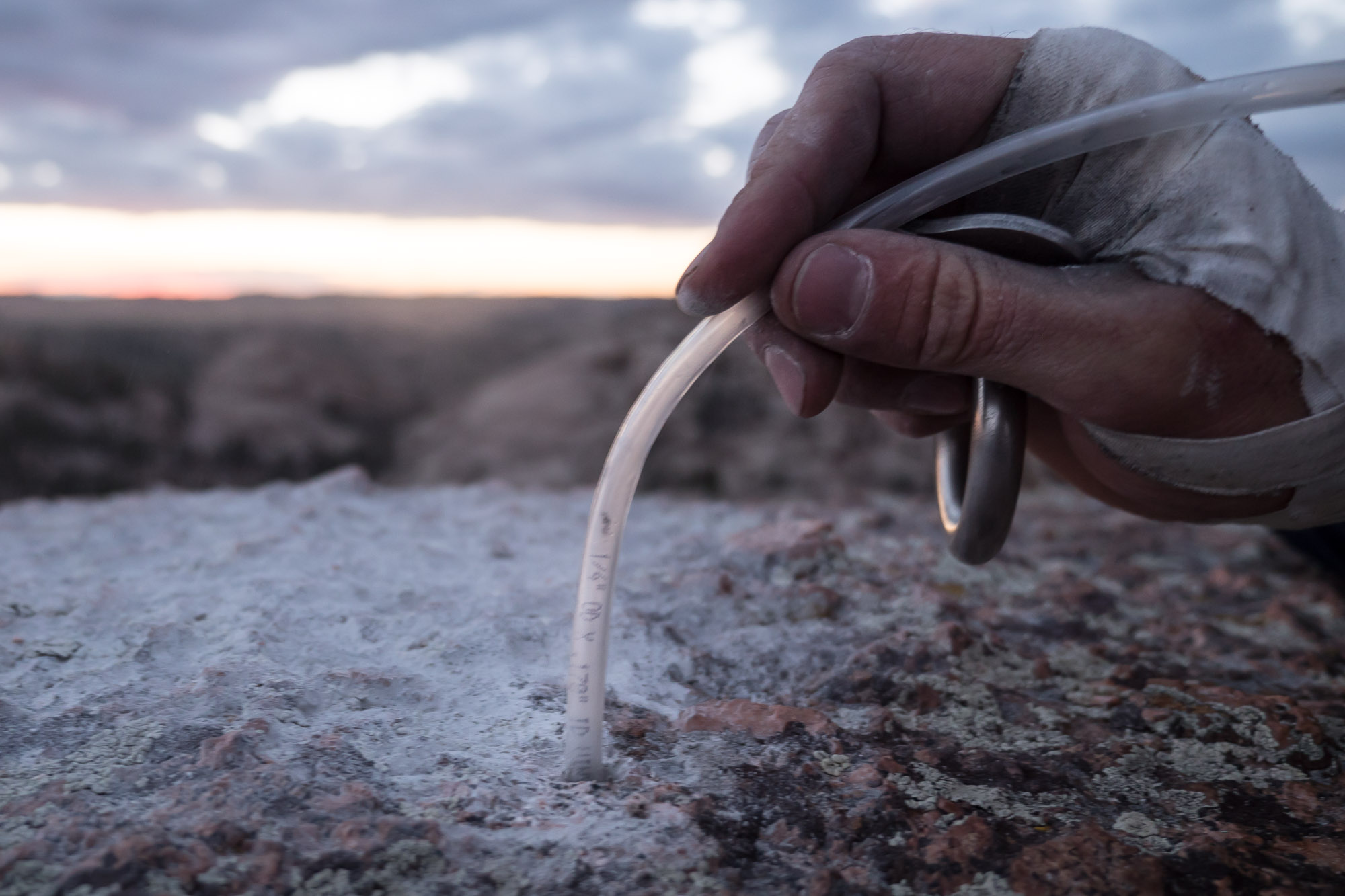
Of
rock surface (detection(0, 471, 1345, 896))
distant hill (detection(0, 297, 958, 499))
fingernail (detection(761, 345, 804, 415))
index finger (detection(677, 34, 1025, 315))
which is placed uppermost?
index finger (detection(677, 34, 1025, 315))

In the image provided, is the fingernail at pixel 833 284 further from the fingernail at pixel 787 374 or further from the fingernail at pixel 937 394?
the fingernail at pixel 937 394

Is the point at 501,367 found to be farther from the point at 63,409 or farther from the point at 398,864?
the point at 398,864

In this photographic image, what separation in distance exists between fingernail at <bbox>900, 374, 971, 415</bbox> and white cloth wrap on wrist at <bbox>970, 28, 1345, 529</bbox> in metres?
0.22

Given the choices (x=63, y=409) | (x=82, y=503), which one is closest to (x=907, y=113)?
(x=82, y=503)

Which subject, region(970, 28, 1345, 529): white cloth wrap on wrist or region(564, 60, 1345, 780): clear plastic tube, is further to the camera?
region(970, 28, 1345, 529): white cloth wrap on wrist

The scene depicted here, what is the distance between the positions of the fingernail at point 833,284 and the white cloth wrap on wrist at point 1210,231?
317mm

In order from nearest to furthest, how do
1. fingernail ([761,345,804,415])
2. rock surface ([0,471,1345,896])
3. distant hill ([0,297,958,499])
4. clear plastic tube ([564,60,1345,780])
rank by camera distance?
rock surface ([0,471,1345,896]), clear plastic tube ([564,60,1345,780]), fingernail ([761,345,804,415]), distant hill ([0,297,958,499])

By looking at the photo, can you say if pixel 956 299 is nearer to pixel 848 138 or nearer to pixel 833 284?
pixel 833 284

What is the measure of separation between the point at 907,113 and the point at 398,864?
111cm

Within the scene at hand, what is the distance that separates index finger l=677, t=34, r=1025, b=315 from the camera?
105 cm

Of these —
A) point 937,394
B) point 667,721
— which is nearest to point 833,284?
point 937,394

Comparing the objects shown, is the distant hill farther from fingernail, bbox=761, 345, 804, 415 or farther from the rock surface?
fingernail, bbox=761, 345, 804, 415

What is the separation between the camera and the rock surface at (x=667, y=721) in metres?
0.82

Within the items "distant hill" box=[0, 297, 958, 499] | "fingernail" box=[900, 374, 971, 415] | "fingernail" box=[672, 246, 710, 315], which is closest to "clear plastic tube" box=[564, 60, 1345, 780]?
"fingernail" box=[672, 246, 710, 315]
